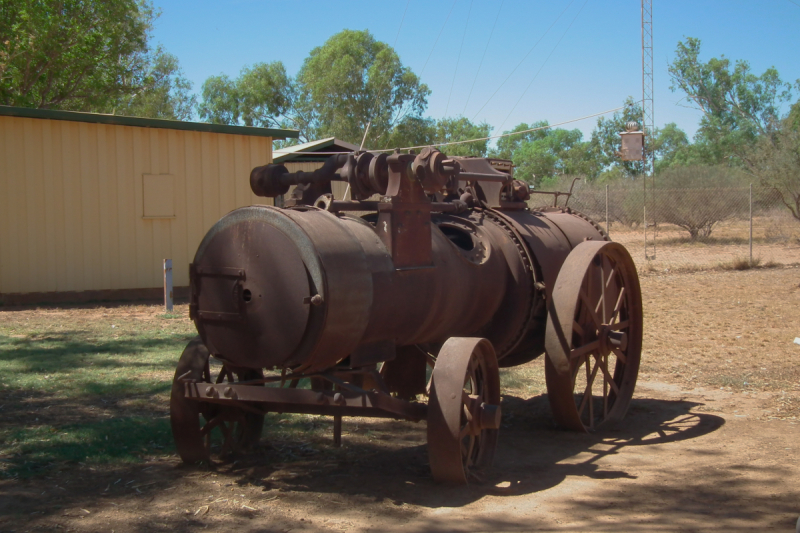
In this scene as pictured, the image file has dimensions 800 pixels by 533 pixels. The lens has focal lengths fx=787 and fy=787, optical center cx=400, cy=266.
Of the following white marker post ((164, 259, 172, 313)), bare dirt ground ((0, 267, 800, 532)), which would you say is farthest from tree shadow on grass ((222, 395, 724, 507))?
white marker post ((164, 259, 172, 313))

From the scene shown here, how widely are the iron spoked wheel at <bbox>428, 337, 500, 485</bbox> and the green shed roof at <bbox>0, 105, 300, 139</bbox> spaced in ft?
32.6

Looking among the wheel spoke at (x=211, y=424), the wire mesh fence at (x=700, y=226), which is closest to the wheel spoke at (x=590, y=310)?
the wheel spoke at (x=211, y=424)

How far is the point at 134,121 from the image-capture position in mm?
13578

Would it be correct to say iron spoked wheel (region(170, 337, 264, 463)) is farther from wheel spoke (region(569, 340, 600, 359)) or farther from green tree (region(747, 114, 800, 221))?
green tree (region(747, 114, 800, 221))

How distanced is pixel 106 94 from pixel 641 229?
19355mm

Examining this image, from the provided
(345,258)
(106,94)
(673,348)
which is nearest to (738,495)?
(345,258)

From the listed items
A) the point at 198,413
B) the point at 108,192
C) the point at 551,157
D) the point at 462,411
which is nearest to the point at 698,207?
the point at 108,192

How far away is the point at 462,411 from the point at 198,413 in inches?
65.6

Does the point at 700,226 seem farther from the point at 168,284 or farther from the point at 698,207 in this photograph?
the point at 168,284

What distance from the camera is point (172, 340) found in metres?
9.72

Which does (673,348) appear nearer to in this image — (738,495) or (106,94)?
(738,495)

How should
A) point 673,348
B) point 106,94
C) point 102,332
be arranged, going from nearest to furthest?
point 673,348 < point 102,332 < point 106,94

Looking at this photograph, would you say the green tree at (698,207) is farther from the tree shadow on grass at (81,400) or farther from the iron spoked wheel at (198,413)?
the iron spoked wheel at (198,413)

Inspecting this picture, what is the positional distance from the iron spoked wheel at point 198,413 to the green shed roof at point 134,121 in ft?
29.6
